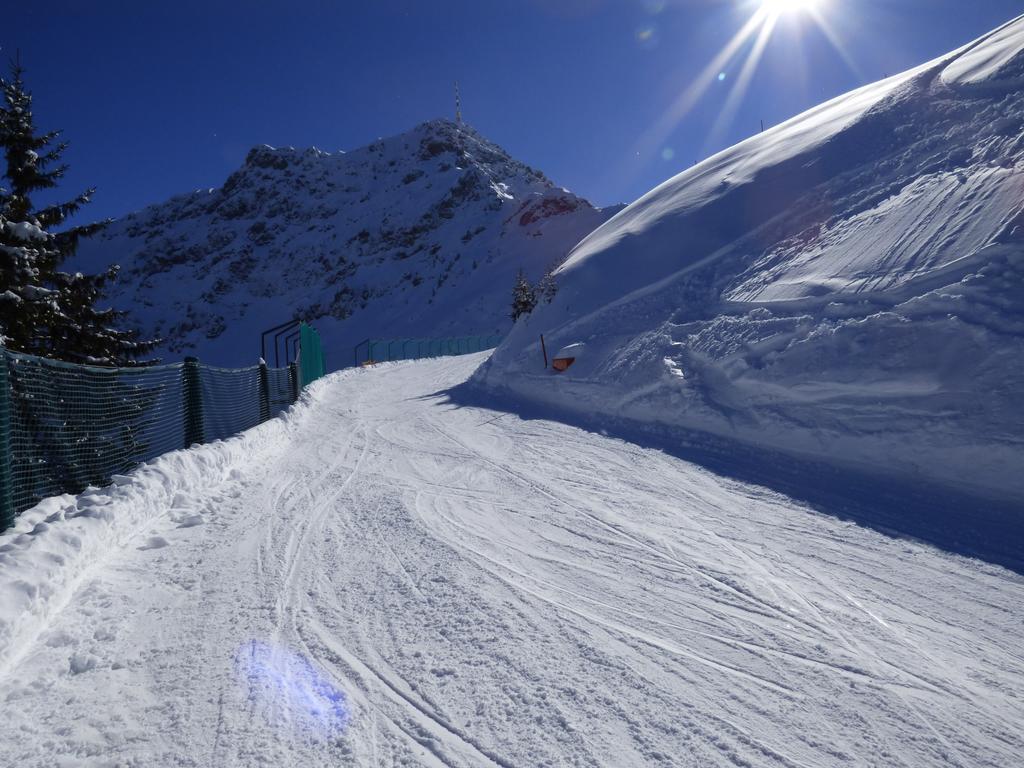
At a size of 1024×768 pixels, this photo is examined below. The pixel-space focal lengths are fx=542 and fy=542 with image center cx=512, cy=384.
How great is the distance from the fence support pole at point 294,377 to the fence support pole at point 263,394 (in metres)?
2.88

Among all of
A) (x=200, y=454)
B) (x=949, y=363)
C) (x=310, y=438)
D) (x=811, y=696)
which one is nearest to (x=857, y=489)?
(x=949, y=363)

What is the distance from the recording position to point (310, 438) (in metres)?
9.93

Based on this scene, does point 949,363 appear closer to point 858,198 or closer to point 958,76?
point 858,198

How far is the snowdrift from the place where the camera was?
234 inches

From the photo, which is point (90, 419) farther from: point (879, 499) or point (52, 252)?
point (52, 252)

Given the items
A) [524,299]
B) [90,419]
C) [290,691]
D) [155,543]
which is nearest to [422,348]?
[524,299]

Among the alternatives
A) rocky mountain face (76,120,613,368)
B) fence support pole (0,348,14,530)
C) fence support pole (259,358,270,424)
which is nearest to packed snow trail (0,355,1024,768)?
fence support pole (0,348,14,530)

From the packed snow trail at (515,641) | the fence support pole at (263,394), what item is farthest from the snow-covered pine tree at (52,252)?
the packed snow trail at (515,641)

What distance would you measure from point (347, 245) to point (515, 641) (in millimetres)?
89203

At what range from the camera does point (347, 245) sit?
85.2m

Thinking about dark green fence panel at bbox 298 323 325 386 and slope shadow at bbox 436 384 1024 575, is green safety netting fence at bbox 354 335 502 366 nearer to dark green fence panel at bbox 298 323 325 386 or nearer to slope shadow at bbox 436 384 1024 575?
dark green fence panel at bbox 298 323 325 386

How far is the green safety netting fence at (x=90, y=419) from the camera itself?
408 centimetres

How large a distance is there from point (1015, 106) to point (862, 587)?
1052 centimetres

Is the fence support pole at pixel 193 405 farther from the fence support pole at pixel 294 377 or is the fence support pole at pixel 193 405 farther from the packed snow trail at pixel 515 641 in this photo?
the fence support pole at pixel 294 377
